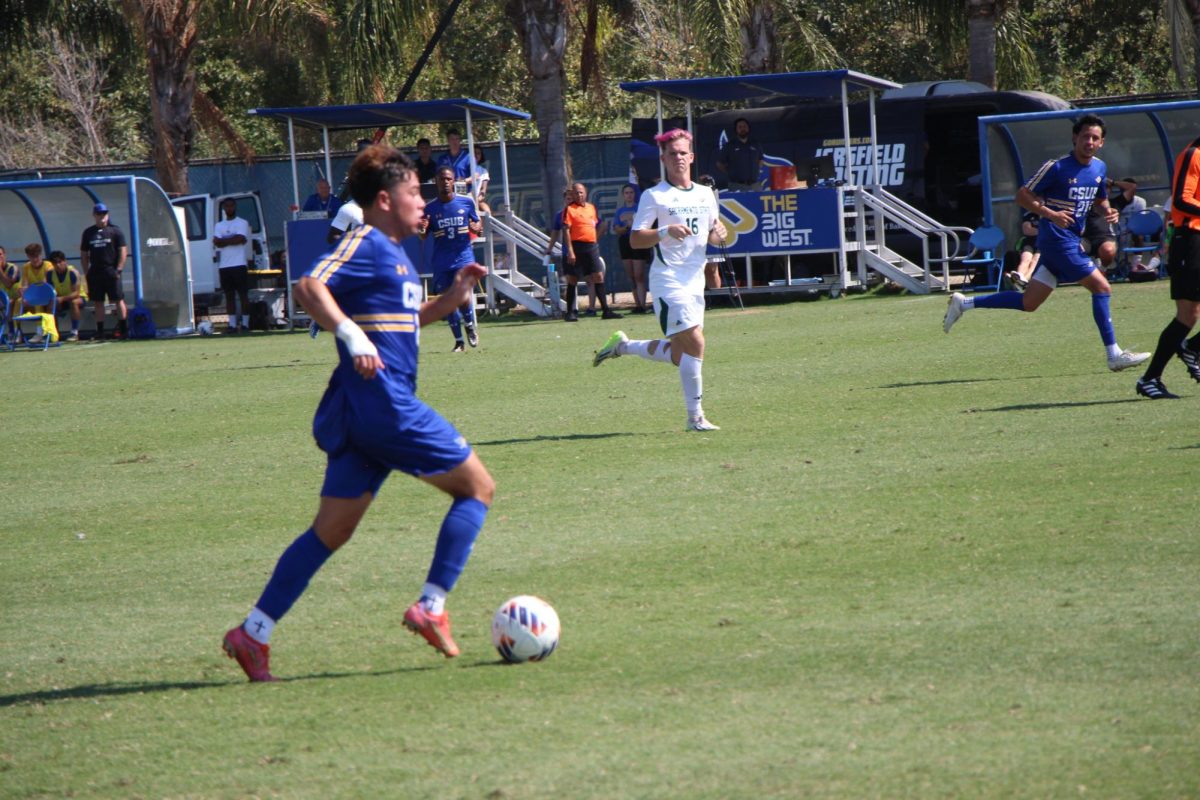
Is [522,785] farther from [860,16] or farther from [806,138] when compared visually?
[860,16]

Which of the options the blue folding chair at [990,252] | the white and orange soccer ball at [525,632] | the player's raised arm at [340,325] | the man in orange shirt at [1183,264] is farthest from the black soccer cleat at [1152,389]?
the blue folding chair at [990,252]

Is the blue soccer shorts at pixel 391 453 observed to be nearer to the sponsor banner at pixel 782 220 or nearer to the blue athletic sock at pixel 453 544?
the blue athletic sock at pixel 453 544

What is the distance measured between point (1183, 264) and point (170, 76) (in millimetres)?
23075

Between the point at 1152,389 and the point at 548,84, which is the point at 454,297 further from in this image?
the point at 548,84

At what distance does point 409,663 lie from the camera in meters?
5.26

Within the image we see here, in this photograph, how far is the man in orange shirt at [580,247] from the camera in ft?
75.6

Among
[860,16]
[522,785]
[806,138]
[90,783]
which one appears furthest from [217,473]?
[860,16]

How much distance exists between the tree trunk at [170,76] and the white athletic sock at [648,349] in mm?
20058

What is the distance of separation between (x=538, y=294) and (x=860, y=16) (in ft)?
58.7

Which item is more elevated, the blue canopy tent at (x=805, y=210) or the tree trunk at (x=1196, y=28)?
the tree trunk at (x=1196, y=28)

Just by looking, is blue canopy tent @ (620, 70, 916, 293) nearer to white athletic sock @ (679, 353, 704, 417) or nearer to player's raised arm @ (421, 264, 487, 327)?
white athletic sock @ (679, 353, 704, 417)

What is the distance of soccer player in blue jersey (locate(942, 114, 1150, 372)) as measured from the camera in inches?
452

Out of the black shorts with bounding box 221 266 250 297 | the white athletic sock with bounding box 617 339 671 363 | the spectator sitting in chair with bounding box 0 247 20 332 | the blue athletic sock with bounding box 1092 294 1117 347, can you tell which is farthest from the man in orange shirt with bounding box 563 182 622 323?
the blue athletic sock with bounding box 1092 294 1117 347

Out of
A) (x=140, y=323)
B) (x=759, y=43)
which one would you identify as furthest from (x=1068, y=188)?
(x=759, y=43)
